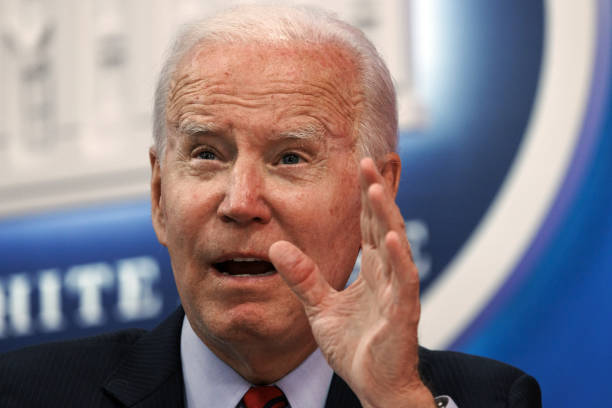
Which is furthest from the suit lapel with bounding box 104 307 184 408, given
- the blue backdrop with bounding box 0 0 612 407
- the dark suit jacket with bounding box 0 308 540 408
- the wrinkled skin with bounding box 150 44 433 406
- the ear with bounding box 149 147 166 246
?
the blue backdrop with bounding box 0 0 612 407

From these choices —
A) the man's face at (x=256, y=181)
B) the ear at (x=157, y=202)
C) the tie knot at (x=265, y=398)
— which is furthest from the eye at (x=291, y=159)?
the tie knot at (x=265, y=398)

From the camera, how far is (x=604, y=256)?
8.51ft

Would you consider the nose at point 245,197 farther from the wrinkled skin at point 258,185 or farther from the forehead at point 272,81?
the forehead at point 272,81

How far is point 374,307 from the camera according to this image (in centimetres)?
142

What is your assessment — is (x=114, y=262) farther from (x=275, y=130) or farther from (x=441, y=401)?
(x=441, y=401)

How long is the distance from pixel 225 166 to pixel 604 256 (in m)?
1.47

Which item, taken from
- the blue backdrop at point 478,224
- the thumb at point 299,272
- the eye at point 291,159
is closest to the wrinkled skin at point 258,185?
the eye at point 291,159

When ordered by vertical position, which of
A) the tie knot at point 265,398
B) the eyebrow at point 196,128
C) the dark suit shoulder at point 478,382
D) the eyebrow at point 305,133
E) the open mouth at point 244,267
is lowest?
the dark suit shoulder at point 478,382

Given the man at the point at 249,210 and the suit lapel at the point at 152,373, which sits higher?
the man at the point at 249,210

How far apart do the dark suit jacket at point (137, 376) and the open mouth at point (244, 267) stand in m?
0.31

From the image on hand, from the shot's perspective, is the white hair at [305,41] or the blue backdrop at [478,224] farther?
the blue backdrop at [478,224]

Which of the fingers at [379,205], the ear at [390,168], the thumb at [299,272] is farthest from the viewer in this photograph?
the ear at [390,168]

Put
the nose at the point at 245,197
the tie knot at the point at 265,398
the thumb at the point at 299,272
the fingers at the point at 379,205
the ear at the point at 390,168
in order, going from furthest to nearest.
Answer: the ear at the point at 390,168 < the tie knot at the point at 265,398 < the nose at the point at 245,197 < the thumb at the point at 299,272 < the fingers at the point at 379,205

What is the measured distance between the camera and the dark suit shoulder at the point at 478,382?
1953 millimetres
